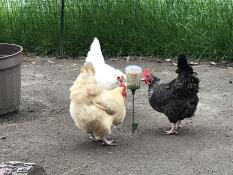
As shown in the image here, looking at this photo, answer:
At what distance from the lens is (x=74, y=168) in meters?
4.95

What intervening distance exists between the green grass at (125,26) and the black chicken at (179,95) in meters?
2.81

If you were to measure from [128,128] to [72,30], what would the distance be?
3224 mm

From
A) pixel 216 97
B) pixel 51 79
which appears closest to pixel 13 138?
pixel 51 79

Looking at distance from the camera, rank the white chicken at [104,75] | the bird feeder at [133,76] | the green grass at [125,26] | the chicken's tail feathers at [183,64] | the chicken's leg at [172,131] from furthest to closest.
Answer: the green grass at [125,26]
the white chicken at [104,75]
the chicken's leg at [172,131]
the bird feeder at [133,76]
the chicken's tail feathers at [183,64]

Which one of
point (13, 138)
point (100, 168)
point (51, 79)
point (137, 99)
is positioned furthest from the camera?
point (51, 79)

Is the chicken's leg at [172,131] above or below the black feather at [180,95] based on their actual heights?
below

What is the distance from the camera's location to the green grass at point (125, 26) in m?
8.44

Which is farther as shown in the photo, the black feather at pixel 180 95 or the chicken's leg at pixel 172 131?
the chicken's leg at pixel 172 131

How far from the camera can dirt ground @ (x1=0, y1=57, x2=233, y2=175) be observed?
16.4 feet

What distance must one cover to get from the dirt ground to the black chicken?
0.24 m

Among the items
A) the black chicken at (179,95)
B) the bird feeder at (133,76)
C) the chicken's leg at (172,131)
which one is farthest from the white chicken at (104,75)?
the chicken's leg at (172,131)

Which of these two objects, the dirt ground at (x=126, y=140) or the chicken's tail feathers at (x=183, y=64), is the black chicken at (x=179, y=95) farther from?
the dirt ground at (x=126, y=140)

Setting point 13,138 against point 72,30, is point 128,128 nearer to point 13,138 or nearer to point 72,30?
point 13,138

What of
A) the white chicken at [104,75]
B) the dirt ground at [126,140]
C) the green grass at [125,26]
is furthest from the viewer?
the green grass at [125,26]
